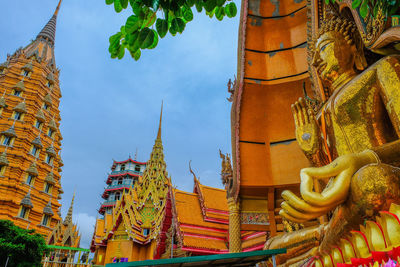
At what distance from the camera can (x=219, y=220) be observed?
12.9 metres

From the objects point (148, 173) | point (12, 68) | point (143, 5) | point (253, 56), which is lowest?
point (143, 5)

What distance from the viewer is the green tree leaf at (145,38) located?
1821 millimetres

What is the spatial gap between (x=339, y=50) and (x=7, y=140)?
73.0 ft

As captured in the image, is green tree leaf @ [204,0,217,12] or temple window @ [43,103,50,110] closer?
green tree leaf @ [204,0,217,12]

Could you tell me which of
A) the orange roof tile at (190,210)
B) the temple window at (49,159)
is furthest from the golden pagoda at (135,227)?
the temple window at (49,159)

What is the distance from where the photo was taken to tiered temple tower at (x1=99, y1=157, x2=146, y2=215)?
40.7 meters

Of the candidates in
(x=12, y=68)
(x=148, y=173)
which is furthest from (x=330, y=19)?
(x=12, y=68)

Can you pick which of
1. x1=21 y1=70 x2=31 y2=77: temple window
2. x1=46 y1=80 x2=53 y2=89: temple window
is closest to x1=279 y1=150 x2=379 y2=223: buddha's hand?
x1=21 y1=70 x2=31 y2=77: temple window

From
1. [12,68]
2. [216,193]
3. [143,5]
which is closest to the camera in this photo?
[143,5]

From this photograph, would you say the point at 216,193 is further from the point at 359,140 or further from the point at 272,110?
the point at 359,140

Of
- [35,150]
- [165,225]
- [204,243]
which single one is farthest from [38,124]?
[204,243]

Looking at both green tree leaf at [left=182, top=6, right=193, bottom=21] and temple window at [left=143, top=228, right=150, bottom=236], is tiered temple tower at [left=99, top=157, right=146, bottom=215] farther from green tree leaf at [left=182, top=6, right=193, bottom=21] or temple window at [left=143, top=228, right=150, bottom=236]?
green tree leaf at [left=182, top=6, right=193, bottom=21]

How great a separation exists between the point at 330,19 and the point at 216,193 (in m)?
12.3

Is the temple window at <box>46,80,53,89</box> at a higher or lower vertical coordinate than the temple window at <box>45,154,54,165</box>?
higher
